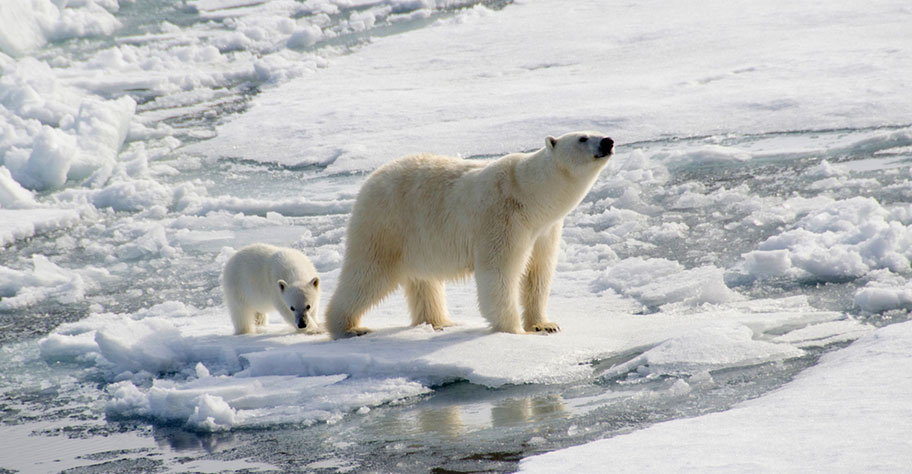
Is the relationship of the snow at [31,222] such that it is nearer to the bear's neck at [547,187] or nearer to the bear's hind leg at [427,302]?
the bear's hind leg at [427,302]

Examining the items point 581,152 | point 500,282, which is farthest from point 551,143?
point 500,282

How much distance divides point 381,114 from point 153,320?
6.20 meters

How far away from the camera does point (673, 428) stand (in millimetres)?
3578

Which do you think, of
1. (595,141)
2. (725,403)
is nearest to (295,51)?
(595,141)

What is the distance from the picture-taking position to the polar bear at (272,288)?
546cm

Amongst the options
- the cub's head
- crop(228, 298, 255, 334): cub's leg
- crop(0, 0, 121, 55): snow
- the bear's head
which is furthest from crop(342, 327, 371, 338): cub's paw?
crop(0, 0, 121, 55): snow

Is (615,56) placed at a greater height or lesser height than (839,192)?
greater

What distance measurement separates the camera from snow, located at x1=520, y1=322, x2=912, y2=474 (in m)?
2.98

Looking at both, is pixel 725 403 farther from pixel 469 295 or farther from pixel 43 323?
pixel 43 323

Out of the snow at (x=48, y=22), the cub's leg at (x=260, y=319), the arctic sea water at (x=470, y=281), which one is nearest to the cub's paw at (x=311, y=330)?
the arctic sea water at (x=470, y=281)

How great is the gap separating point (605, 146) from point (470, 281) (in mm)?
1840

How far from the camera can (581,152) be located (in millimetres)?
4824

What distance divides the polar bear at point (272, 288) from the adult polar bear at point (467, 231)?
0.62 ft

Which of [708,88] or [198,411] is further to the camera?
[708,88]
